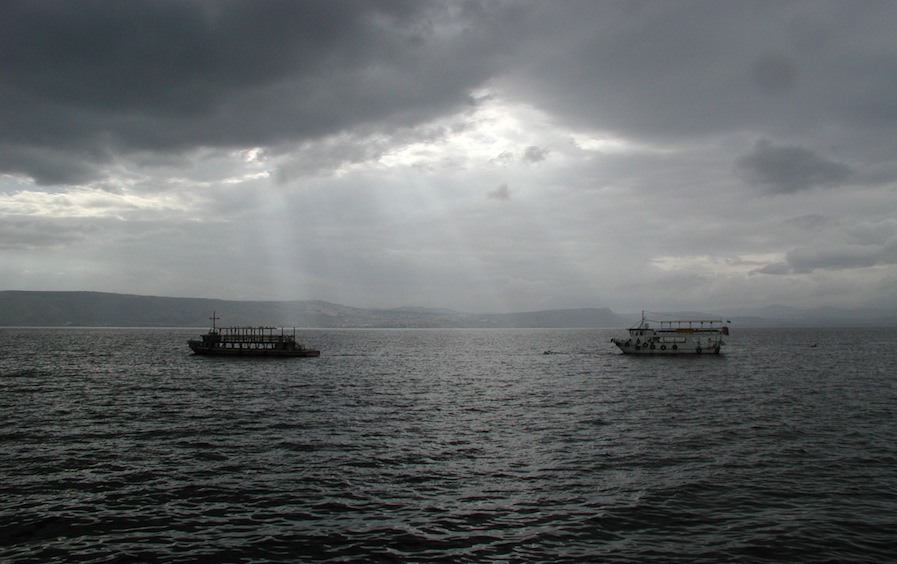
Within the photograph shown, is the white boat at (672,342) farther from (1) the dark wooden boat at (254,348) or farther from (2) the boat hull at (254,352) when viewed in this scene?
(1) the dark wooden boat at (254,348)

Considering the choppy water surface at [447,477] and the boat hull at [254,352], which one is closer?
the choppy water surface at [447,477]

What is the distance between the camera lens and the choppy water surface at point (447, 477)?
781 inches

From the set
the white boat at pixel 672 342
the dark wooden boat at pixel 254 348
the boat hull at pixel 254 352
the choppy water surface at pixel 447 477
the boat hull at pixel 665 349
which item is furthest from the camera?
the dark wooden boat at pixel 254 348

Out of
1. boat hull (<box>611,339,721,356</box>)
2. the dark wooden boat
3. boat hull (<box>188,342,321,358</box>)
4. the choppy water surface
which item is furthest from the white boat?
the dark wooden boat

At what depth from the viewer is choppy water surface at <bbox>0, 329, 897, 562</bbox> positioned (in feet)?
65.1

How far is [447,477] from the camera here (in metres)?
28.2

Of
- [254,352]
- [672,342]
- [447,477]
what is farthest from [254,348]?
[447,477]

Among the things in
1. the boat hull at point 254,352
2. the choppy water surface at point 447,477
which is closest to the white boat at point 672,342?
the choppy water surface at point 447,477

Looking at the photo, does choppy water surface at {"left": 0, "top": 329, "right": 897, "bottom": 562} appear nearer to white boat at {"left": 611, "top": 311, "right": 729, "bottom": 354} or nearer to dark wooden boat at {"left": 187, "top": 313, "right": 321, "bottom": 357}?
dark wooden boat at {"left": 187, "top": 313, "right": 321, "bottom": 357}

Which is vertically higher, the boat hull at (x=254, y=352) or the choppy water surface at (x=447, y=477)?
the choppy water surface at (x=447, y=477)

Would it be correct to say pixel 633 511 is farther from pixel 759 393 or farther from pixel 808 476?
pixel 759 393

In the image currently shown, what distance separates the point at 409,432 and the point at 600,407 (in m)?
20.4

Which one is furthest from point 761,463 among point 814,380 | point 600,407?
point 814,380

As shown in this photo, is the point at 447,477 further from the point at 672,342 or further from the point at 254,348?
the point at 672,342
